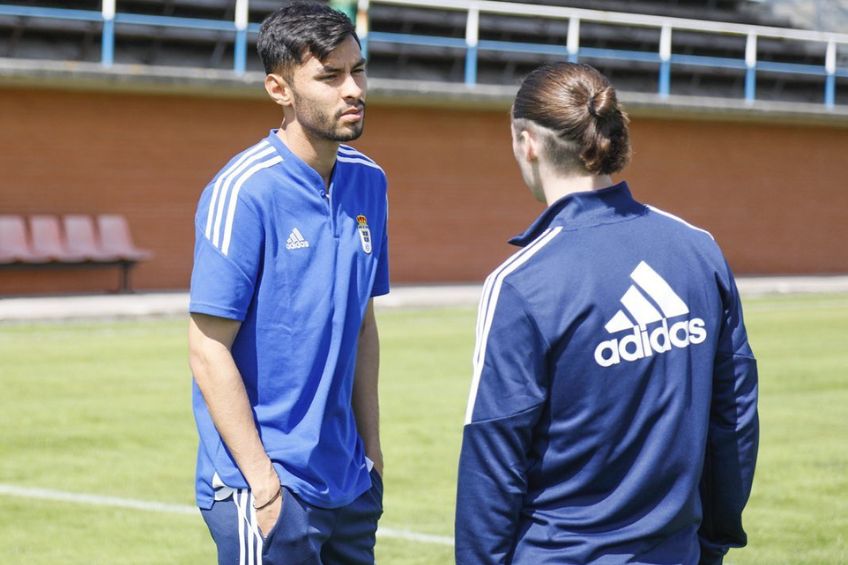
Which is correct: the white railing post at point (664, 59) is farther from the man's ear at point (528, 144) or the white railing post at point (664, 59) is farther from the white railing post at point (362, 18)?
the man's ear at point (528, 144)

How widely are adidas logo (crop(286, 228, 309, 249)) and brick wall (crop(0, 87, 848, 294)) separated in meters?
17.1

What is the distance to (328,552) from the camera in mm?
3822

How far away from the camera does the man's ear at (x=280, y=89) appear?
12.3 ft

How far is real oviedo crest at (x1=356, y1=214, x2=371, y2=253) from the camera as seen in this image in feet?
12.6

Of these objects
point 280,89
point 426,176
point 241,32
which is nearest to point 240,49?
point 241,32

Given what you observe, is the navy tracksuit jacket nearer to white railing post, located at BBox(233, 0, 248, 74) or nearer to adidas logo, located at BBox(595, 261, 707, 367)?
adidas logo, located at BBox(595, 261, 707, 367)

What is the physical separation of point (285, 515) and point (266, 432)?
224 millimetres

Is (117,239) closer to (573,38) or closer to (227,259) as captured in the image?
(573,38)

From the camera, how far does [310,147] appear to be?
3.78 m

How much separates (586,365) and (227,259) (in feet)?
3.34

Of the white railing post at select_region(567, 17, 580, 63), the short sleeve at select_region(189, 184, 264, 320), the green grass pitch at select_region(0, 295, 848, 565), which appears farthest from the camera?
the white railing post at select_region(567, 17, 580, 63)

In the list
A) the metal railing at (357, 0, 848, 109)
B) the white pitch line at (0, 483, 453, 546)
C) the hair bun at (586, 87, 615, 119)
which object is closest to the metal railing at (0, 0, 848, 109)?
the metal railing at (357, 0, 848, 109)

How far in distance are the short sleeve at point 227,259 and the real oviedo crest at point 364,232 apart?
347 millimetres

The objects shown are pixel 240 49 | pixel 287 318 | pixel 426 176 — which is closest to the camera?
pixel 287 318
